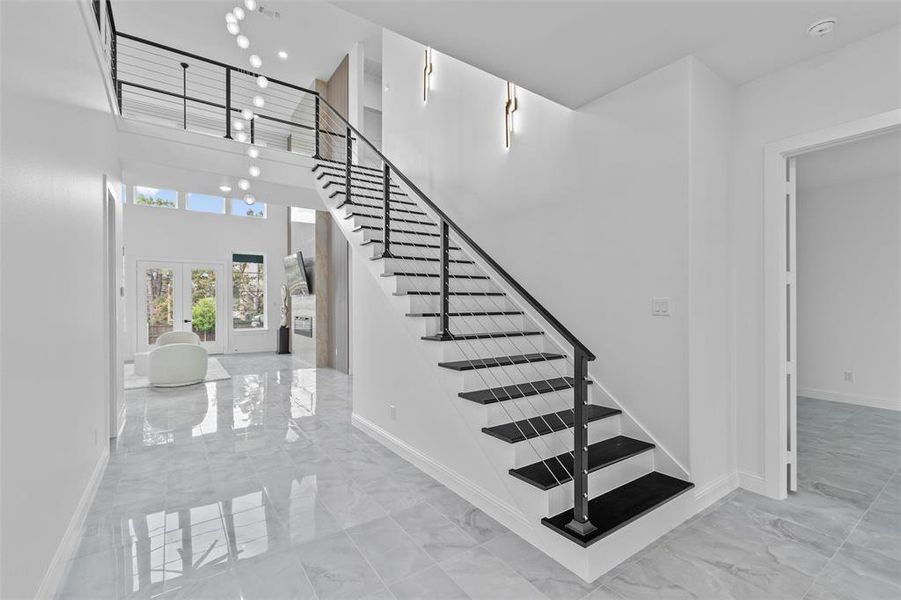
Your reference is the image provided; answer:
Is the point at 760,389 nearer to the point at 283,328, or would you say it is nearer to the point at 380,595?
the point at 380,595

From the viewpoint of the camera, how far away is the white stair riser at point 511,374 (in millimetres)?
Result: 2924

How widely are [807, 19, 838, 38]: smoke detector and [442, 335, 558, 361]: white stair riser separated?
106 inches

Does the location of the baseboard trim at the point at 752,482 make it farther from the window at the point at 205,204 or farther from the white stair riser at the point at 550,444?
the window at the point at 205,204

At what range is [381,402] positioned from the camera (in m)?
4.20

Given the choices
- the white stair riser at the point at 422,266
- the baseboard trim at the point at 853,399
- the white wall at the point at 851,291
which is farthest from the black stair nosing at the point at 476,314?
the baseboard trim at the point at 853,399

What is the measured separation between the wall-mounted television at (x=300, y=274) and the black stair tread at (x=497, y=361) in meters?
7.23

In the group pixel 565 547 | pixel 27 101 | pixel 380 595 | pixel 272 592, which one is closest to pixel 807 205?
pixel 565 547

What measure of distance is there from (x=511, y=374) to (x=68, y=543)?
278 centimetres

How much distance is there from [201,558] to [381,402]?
205cm

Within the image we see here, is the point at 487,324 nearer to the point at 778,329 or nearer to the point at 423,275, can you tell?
the point at 423,275

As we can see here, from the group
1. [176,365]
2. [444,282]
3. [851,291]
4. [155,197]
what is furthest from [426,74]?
[155,197]

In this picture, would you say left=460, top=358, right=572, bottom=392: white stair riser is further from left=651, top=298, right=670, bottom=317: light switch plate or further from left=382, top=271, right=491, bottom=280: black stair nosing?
left=382, top=271, right=491, bottom=280: black stair nosing

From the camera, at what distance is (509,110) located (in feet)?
13.6

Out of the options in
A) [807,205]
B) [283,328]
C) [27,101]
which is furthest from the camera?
[283,328]
